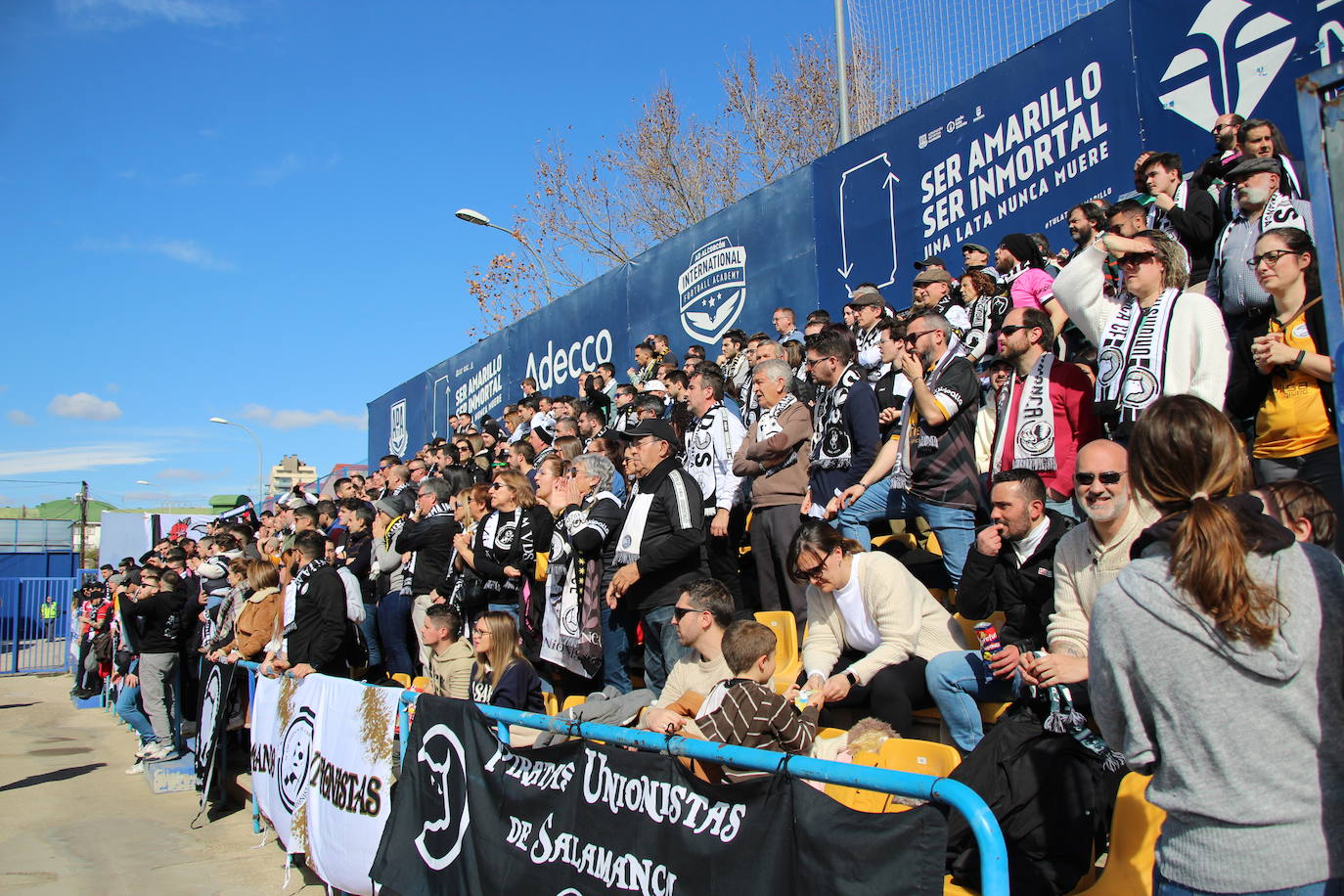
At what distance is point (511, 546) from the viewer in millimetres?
7188

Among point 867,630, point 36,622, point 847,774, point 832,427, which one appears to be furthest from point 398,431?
point 847,774

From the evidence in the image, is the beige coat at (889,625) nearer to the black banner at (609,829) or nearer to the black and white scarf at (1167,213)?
the black banner at (609,829)

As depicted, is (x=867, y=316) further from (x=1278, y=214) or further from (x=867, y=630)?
(x=867, y=630)

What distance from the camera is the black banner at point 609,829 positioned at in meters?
2.66

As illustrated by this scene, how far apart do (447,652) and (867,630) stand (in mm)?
3386

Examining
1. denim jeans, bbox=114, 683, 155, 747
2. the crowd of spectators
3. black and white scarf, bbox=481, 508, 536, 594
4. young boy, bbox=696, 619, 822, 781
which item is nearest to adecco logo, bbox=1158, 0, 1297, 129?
the crowd of spectators

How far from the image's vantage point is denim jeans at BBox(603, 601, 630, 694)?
6.59m

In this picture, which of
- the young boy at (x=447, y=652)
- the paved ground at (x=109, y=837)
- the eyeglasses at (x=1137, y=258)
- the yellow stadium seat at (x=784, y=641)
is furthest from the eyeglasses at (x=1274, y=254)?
the paved ground at (x=109, y=837)

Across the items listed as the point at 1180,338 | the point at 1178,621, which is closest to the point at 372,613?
the point at 1180,338

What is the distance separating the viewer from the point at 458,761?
4.70 metres

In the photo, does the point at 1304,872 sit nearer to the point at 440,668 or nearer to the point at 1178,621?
the point at 1178,621

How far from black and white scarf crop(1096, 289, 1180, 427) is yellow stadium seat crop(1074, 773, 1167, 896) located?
6.11 ft

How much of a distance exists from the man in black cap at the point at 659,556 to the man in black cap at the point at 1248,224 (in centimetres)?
302

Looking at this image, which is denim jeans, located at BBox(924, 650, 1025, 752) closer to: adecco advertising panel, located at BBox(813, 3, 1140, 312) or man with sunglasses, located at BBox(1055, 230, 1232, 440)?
man with sunglasses, located at BBox(1055, 230, 1232, 440)
